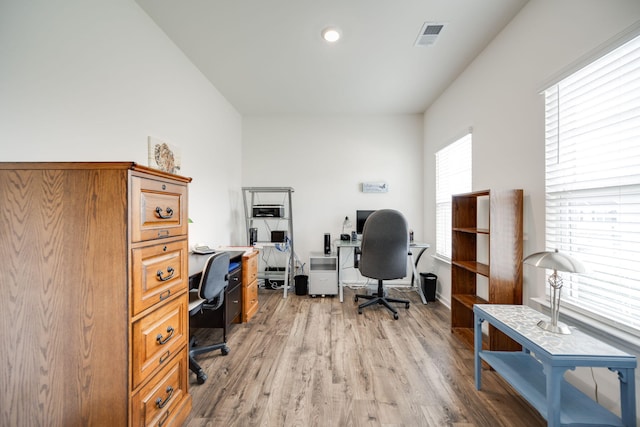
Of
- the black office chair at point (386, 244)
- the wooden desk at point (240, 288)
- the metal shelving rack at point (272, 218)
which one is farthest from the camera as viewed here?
the metal shelving rack at point (272, 218)

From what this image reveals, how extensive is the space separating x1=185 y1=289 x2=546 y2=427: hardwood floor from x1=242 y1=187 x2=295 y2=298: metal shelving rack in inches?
44.9

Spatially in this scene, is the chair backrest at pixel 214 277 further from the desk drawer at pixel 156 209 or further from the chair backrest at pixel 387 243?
the chair backrest at pixel 387 243

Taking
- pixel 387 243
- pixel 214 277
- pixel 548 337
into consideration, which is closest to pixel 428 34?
pixel 387 243

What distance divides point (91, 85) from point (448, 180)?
141 inches

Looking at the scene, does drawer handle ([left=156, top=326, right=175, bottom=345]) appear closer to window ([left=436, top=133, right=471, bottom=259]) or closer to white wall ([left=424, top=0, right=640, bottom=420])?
white wall ([left=424, top=0, right=640, bottom=420])

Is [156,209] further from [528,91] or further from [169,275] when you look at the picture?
[528,91]

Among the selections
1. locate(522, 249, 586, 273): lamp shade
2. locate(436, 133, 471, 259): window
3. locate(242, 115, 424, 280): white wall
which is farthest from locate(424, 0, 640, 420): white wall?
locate(242, 115, 424, 280): white wall

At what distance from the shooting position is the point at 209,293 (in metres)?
1.81

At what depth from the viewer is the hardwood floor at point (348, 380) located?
1.45 meters

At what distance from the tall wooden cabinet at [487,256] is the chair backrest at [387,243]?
518mm

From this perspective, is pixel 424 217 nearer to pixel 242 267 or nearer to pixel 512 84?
pixel 512 84

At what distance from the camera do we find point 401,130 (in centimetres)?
402

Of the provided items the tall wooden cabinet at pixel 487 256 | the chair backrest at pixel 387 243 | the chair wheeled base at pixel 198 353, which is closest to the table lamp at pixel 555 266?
the tall wooden cabinet at pixel 487 256

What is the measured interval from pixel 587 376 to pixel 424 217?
2.70 m
